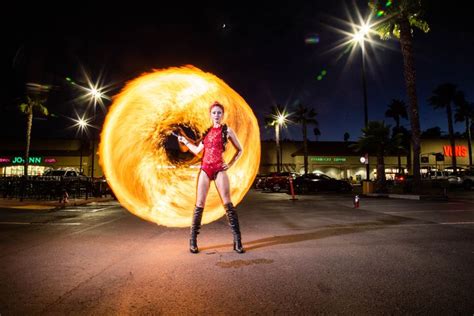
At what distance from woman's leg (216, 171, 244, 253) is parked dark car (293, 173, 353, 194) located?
22837 millimetres

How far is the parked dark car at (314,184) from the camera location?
28.1 meters

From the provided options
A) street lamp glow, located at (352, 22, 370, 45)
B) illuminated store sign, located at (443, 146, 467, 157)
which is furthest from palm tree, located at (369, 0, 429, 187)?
illuminated store sign, located at (443, 146, 467, 157)

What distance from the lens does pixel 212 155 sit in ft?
18.9

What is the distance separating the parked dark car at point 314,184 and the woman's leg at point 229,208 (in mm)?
22837

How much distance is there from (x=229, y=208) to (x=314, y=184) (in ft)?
77.8

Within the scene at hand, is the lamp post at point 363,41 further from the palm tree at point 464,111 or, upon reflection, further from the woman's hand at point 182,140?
the palm tree at point 464,111

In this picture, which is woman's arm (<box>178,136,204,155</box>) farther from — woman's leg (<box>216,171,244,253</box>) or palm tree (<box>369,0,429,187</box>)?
palm tree (<box>369,0,429,187</box>)

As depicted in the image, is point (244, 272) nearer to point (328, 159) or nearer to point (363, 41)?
point (363, 41)

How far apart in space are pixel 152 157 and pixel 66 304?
8.37 m

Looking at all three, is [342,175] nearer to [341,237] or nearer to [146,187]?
[146,187]

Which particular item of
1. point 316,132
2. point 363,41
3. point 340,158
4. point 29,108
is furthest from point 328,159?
point 316,132

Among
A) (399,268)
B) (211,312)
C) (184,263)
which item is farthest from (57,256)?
(399,268)

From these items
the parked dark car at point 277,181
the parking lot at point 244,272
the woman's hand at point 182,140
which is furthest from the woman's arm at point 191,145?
the parked dark car at point 277,181

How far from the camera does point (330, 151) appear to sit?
57000 mm
